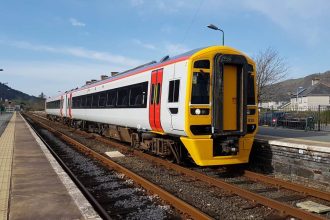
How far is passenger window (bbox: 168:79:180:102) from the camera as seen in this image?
10211mm

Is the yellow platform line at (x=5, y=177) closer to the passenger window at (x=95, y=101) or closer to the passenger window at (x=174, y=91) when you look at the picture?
the passenger window at (x=174, y=91)

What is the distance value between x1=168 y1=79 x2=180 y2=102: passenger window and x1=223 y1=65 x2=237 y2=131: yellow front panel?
1.21m

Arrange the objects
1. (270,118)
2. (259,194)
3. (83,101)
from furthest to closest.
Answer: (83,101) < (270,118) < (259,194)

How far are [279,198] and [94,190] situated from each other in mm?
4031

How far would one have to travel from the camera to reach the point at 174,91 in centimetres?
1036

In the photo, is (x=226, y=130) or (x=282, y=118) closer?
(x=226, y=130)

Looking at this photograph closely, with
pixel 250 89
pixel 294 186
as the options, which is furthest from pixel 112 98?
pixel 294 186

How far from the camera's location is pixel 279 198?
25.9 feet

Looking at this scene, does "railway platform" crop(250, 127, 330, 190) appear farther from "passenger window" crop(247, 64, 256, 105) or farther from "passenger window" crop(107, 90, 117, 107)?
"passenger window" crop(107, 90, 117, 107)

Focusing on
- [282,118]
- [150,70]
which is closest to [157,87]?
[150,70]

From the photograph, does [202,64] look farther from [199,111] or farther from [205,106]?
[199,111]

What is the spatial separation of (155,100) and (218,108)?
2.45 meters

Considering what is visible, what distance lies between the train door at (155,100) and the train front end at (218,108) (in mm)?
1600

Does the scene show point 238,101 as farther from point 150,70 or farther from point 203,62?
point 150,70
